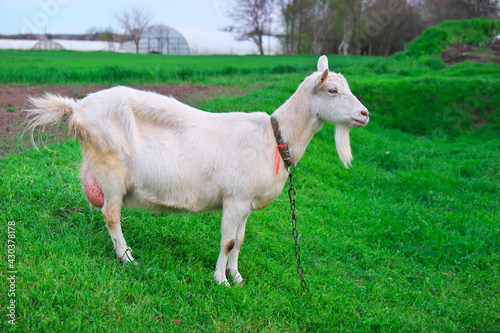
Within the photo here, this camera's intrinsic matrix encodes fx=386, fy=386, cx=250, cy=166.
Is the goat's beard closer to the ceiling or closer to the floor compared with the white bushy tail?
closer to the floor

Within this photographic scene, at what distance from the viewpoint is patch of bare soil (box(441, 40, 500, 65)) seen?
1480 cm

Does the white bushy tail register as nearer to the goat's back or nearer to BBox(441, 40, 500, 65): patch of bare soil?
the goat's back

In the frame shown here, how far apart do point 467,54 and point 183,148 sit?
15849 mm

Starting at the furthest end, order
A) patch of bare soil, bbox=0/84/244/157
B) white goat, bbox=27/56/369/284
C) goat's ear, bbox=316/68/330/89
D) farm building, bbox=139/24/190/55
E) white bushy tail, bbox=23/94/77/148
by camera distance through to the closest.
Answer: farm building, bbox=139/24/190/55
patch of bare soil, bbox=0/84/244/157
goat's ear, bbox=316/68/330/89
white goat, bbox=27/56/369/284
white bushy tail, bbox=23/94/77/148

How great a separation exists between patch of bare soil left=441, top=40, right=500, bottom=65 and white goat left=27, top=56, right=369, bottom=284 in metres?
14.3

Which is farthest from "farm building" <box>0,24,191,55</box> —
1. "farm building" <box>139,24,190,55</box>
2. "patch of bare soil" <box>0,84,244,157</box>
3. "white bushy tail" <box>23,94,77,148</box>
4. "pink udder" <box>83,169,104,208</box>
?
"pink udder" <box>83,169,104,208</box>

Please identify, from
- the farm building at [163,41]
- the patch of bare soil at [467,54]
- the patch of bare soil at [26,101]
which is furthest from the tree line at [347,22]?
the patch of bare soil at [26,101]

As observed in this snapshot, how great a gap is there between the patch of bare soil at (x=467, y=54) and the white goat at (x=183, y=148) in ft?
46.8

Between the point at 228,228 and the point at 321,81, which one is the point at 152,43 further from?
the point at 228,228

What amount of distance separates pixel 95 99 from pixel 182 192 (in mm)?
1033

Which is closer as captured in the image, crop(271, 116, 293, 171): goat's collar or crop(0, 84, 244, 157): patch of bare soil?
crop(271, 116, 293, 171): goat's collar

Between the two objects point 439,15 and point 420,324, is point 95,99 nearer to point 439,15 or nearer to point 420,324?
point 420,324

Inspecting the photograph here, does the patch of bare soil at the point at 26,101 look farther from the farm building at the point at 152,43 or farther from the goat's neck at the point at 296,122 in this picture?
the farm building at the point at 152,43

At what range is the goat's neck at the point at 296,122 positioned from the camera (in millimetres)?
3410
